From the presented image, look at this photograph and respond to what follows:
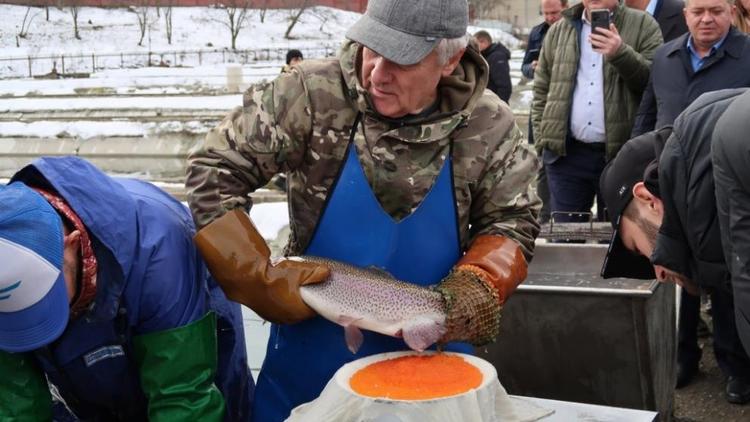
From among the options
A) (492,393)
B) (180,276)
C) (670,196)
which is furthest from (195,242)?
(670,196)

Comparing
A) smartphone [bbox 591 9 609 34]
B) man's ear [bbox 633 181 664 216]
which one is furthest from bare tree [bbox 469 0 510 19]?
man's ear [bbox 633 181 664 216]

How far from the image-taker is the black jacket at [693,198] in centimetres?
241

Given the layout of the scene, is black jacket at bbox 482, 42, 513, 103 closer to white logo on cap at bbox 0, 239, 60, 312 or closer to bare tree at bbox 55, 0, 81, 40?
white logo on cap at bbox 0, 239, 60, 312

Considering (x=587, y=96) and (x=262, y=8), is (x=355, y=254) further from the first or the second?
(x=262, y=8)

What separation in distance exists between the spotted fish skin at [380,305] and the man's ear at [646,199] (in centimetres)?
66

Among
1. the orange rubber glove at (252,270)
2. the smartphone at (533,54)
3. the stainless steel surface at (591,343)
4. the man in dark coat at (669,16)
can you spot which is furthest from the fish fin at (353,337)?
the smartphone at (533,54)

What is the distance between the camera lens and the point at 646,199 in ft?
8.71

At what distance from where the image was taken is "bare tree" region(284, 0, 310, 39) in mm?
47875

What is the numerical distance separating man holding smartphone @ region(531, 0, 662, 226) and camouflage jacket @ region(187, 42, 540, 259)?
2637 mm

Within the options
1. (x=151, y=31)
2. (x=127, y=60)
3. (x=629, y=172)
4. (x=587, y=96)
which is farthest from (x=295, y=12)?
(x=629, y=172)

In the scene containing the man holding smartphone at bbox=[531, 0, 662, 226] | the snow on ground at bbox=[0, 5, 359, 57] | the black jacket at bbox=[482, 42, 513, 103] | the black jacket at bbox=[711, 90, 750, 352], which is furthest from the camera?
the snow on ground at bbox=[0, 5, 359, 57]

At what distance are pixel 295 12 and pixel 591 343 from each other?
164 ft

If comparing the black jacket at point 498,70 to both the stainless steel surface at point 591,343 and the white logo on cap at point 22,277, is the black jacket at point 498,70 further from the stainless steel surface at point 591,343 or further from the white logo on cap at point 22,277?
the white logo on cap at point 22,277

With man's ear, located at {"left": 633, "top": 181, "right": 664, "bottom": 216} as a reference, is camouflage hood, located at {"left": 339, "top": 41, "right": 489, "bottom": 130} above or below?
above
